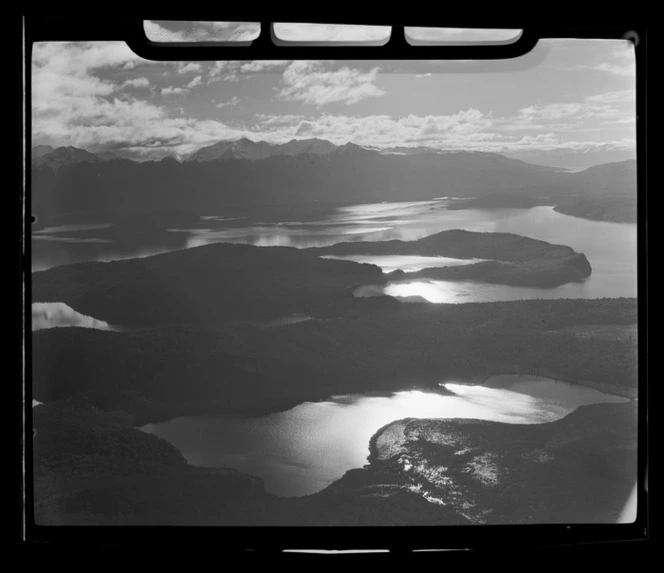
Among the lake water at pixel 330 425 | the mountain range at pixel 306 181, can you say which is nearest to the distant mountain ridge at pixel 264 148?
the mountain range at pixel 306 181

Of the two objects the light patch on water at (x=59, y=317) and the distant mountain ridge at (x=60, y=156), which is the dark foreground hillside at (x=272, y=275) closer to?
the light patch on water at (x=59, y=317)

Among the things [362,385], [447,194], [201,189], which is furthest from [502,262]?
[201,189]

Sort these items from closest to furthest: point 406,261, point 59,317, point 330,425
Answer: point 59,317
point 330,425
point 406,261

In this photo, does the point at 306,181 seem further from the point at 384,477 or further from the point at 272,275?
the point at 384,477

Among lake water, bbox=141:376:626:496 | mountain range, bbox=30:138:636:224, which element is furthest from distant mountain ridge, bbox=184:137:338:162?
lake water, bbox=141:376:626:496

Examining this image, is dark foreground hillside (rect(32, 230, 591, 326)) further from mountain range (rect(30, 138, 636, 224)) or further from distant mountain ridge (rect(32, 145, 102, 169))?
distant mountain ridge (rect(32, 145, 102, 169))

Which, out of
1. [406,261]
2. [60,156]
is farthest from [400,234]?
[60,156]
